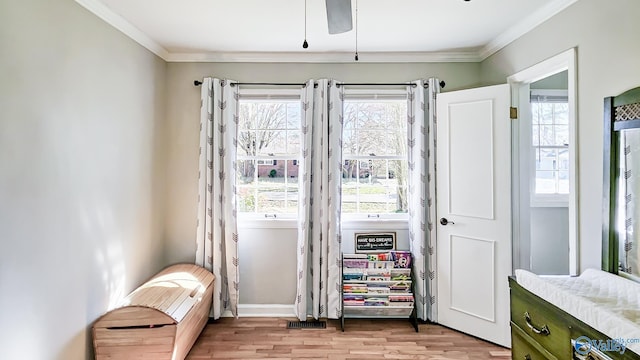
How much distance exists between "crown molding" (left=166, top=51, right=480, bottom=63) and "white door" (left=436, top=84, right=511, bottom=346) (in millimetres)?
465

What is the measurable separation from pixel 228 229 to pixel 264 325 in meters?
0.95

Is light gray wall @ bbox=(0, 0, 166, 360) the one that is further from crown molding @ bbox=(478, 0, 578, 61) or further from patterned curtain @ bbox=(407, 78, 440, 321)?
crown molding @ bbox=(478, 0, 578, 61)

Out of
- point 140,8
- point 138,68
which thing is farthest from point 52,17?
point 138,68

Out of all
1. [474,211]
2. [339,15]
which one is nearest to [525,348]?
[474,211]

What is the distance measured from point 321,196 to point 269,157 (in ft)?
2.18

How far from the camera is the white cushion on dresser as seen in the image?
1.10 meters

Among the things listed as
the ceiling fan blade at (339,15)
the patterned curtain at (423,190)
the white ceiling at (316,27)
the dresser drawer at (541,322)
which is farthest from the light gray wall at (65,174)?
the dresser drawer at (541,322)

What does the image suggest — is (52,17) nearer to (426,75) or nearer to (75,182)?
(75,182)

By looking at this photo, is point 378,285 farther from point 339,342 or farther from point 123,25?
point 123,25

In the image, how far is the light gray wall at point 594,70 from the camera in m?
1.59

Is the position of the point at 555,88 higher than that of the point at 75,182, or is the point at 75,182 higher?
the point at 555,88

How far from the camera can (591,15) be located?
178 cm

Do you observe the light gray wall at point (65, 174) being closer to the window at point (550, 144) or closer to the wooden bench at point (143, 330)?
the wooden bench at point (143, 330)

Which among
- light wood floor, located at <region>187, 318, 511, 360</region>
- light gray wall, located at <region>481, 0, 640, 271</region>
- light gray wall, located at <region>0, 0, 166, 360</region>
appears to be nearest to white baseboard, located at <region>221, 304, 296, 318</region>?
light wood floor, located at <region>187, 318, 511, 360</region>
